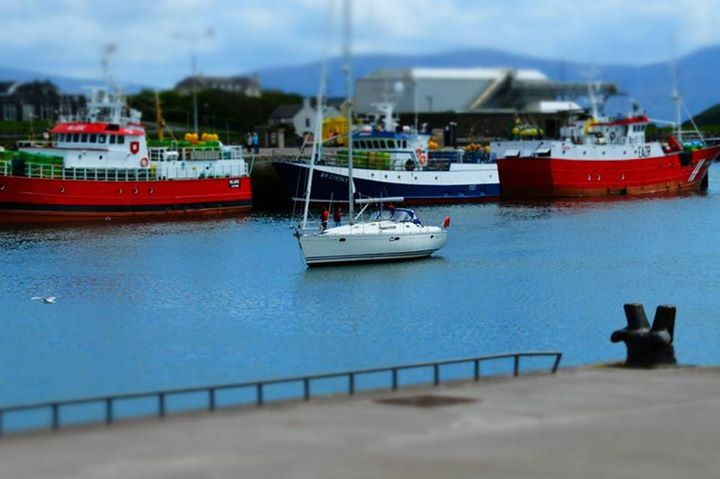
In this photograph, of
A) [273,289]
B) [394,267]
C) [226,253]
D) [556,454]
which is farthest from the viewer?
[226,253]

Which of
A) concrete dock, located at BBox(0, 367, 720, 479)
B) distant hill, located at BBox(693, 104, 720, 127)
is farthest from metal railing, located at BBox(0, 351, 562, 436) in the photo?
distant hill, located at BBox(693, 104, 720, 127)

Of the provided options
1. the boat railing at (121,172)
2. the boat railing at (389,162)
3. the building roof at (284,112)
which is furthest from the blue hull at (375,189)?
the building roof at (284,112)

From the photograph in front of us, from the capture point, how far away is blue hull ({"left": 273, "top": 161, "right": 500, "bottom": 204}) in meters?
77.5

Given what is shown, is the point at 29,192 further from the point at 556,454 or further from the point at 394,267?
the point at 556,454

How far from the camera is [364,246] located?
47000mm

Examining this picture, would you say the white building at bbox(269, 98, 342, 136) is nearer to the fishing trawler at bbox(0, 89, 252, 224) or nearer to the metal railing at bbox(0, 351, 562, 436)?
the fishing trawler at bbox(0, 89, 252, 224)

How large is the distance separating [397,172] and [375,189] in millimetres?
2115

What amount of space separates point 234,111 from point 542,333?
11531 centimetres

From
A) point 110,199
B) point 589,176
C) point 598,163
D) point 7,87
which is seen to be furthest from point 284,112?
point 110,199

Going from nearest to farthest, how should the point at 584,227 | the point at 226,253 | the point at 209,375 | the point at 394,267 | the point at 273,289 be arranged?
1. the point at 209,375
2. the point at 273,289
3. the point at 394,267
4. the point at 226,253
5. the point at 584,227

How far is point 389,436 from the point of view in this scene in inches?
669

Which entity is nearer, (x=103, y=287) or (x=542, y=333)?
(x=542, y=333)

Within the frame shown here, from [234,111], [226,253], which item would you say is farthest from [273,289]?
[234,111]

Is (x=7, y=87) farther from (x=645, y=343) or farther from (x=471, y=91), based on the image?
(x=645, y=343)
